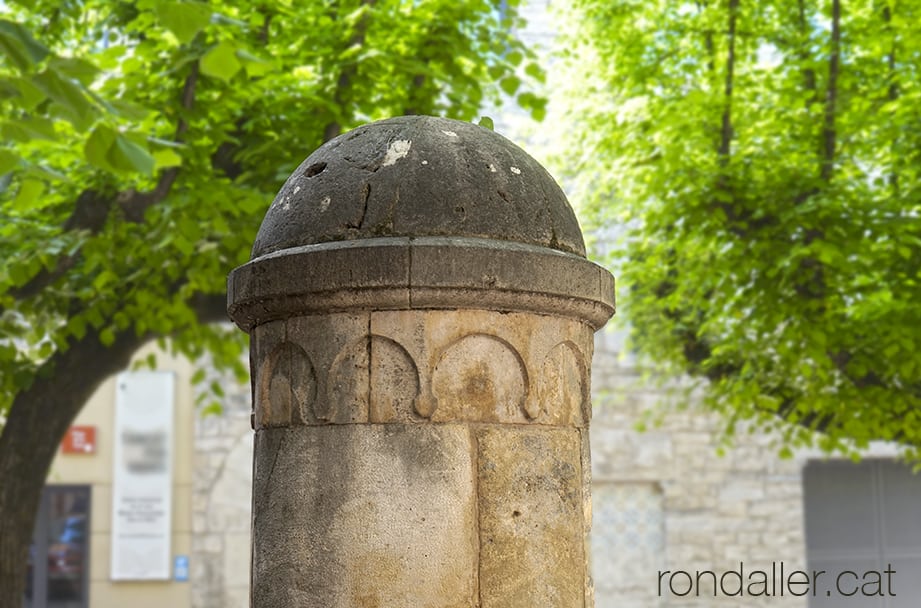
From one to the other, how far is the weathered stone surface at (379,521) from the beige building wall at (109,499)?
10.6 metres

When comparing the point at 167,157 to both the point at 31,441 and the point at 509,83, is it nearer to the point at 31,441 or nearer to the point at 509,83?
the point at 31,441

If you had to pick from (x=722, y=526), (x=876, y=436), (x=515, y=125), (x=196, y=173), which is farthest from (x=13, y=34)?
(x=722, y=526)

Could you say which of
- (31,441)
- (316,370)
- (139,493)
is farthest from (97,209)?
(139,493)

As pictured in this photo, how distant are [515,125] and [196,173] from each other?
645cm

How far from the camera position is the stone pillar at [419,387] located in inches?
108

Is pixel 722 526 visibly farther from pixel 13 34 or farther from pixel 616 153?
pixel 13 34

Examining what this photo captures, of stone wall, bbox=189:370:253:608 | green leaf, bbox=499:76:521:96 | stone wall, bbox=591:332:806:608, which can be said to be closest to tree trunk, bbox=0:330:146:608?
green leaf, bbox=499:76:521:96

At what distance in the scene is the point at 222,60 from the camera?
15.2ft

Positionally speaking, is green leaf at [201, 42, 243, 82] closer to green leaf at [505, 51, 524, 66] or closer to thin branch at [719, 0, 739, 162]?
green leaf at [505, 51, 524, 66]

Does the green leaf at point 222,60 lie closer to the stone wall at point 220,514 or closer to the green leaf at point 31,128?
the green leaf at point 31,128

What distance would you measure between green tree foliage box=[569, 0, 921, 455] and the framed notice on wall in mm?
6312

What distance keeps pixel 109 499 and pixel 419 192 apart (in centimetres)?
1102

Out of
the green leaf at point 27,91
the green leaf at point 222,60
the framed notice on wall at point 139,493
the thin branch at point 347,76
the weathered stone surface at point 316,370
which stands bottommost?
the framed notice on wall at point 139,493

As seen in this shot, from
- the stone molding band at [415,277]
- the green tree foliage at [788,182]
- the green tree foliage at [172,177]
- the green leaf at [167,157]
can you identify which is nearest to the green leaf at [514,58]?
the green tree foliage at [172,177]
